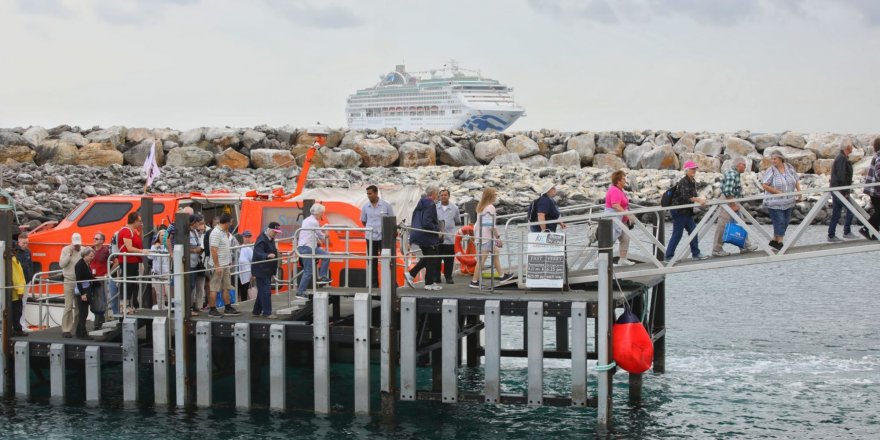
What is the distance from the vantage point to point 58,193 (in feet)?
165

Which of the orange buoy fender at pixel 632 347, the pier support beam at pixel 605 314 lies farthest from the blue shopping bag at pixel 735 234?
the pier support beam at pixel 605 314

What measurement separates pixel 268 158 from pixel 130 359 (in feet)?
158

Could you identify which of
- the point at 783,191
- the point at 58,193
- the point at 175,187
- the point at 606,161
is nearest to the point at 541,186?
the point at 606,161

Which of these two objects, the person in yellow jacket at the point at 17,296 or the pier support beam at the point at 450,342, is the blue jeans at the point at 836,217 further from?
the person in yellow jacket at the point at 17,296

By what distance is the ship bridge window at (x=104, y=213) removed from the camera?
19.4 m

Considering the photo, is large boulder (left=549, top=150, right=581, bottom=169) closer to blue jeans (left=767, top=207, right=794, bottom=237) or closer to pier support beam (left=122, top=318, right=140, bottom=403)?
blue jeans (left=767, top=207, right=794, bottom=237)

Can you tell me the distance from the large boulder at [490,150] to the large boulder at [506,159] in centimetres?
68

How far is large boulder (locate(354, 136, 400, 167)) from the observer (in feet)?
227

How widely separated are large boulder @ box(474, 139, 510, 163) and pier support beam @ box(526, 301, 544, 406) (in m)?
58.2

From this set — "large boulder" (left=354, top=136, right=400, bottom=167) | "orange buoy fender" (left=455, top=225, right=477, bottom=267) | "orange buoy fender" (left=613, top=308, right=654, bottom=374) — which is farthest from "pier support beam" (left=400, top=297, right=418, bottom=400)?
"large boulder" (left=354, top=136, right=400, bottom=167)

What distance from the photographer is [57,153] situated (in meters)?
61.3

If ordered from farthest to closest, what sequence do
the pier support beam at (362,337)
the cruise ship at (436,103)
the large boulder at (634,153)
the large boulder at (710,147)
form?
the cruise ship at (436,103) < the large boulder at (710,147) < the large boulder at (634,153) < the pier support beam at (362,337)

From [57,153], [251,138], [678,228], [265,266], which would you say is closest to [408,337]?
[265,266]

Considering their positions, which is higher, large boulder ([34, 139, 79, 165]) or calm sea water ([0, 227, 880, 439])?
large boulder ([34, 139, 79, 165])
